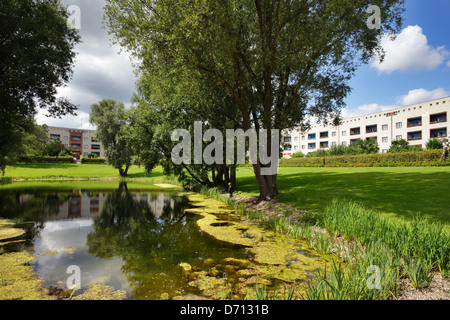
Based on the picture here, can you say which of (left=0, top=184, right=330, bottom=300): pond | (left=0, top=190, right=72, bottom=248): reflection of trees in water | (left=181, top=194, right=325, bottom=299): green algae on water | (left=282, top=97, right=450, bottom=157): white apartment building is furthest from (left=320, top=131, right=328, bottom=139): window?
(left=0, top=190, right=72, bottom=248): reflection of trees in water

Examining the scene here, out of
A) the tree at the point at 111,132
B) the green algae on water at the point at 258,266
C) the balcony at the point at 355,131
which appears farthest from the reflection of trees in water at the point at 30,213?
the balcony at the point at 355,131

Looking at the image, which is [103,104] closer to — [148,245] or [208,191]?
[208,191]

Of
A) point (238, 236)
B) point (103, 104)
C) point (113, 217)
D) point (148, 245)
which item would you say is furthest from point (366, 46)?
point (103, 104)

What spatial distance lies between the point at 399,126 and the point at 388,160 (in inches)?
1272

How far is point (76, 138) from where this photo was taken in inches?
3501

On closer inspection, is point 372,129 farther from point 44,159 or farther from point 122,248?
point 44,159

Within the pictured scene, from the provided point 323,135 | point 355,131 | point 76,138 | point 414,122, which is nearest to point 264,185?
point 414,122

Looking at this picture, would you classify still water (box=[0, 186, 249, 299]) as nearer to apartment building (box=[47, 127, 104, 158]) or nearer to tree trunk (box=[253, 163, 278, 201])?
tree trunk (box=[253, 163, 278, 201])

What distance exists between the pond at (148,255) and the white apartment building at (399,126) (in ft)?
110

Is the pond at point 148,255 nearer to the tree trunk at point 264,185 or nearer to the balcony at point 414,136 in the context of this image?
the tree trunk at point 264,185

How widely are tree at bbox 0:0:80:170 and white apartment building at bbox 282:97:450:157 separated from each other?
1338 inches

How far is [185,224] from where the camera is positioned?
11.1 m

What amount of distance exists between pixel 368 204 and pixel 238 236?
6.48 m

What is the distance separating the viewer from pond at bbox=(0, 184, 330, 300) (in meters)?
5.13
